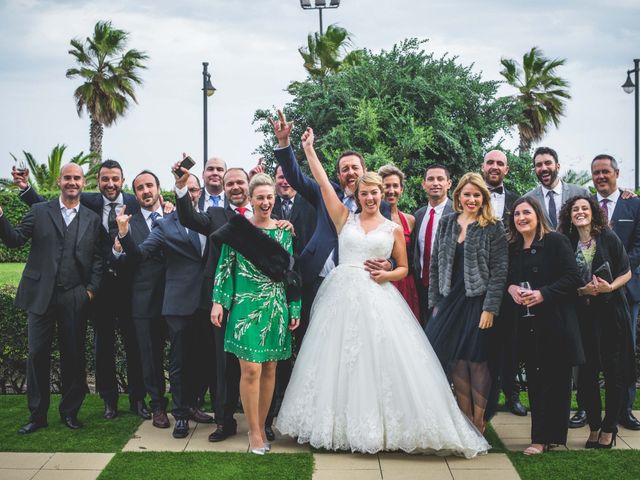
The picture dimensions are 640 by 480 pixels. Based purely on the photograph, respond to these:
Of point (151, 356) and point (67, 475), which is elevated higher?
point (151, 356)

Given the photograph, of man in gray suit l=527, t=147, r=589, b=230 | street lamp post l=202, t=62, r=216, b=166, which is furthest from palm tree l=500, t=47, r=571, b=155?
man in gray suit l=527, t=147, r=589, b=230

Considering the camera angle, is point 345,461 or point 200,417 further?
point 200,417

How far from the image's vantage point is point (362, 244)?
18.8 ft

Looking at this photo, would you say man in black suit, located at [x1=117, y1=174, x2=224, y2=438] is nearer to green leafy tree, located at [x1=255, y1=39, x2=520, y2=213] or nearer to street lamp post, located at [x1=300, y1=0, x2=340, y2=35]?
green leafy tree, located at [x1=255, y1=39, x2=520, y2=213]

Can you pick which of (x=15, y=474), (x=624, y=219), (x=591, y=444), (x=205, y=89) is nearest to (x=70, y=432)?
(x=15, y=474)

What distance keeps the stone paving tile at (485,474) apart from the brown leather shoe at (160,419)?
2551mm

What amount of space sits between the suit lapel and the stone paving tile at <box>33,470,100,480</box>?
2.00m

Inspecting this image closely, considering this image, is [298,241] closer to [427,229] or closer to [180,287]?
[180,287]

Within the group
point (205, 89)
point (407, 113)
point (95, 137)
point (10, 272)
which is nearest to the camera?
point (407, 113)

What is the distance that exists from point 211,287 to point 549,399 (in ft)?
9.18

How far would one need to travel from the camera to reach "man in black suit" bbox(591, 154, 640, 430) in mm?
6328

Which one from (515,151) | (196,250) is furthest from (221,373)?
(515,151)

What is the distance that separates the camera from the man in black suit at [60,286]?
243 inches

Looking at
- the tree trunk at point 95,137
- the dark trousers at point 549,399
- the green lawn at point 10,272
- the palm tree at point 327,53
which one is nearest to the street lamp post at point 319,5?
the palm tree at point 327,53
